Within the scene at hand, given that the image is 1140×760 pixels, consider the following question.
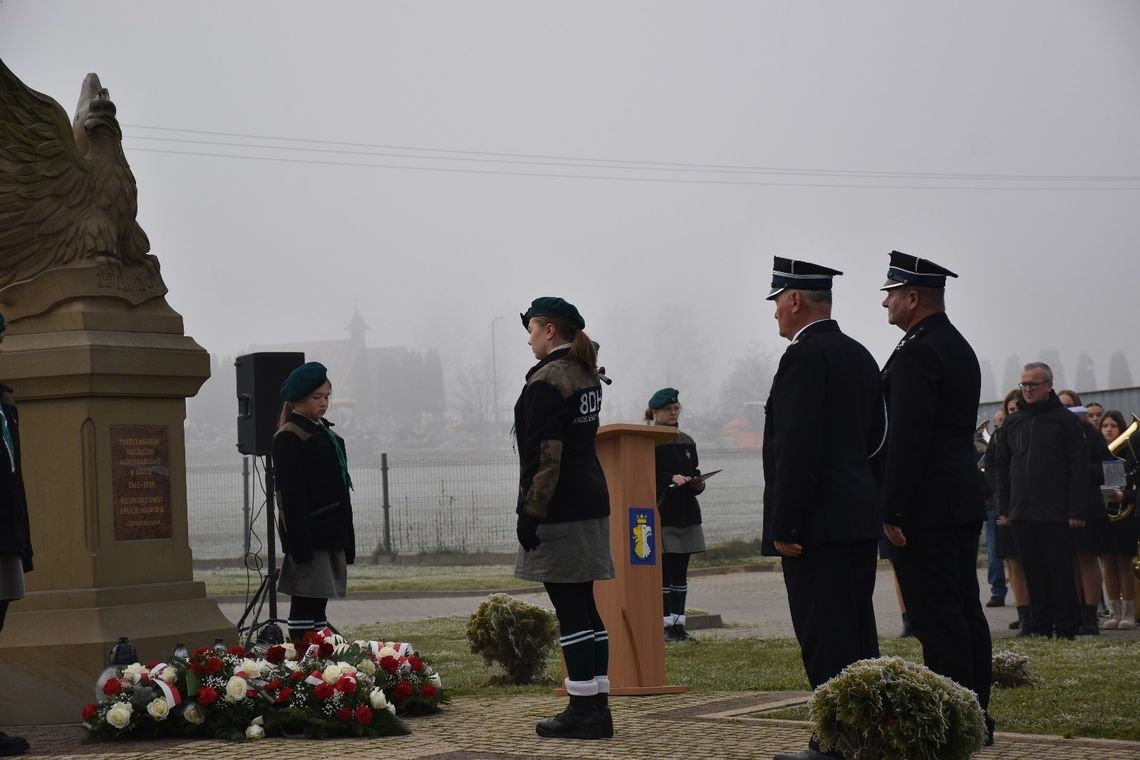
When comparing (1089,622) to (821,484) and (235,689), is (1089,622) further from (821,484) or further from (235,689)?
(235,689)

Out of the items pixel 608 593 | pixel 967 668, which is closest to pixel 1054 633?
pixel 608 593

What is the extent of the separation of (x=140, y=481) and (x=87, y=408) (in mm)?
590

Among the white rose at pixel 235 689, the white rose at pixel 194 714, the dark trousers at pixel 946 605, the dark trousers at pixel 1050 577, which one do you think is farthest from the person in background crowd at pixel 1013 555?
the white rose at pixel 194 714

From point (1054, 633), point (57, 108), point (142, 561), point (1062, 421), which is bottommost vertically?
point (1054, 633)

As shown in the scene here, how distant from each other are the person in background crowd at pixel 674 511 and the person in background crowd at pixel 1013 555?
263cm

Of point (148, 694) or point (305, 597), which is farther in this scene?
point (305, 597)

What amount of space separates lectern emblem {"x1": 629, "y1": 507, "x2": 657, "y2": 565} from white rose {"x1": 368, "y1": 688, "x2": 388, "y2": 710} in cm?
205

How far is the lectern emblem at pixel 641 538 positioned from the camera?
930cm

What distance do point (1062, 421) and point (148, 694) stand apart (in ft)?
25.3

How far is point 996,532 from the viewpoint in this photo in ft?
48.5

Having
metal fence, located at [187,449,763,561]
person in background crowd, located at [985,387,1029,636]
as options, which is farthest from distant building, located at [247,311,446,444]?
person in background crowd, located at [985,387,1029,636]

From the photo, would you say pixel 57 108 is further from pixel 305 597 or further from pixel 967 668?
pixel 967 668

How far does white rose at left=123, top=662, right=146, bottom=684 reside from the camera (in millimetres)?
7902

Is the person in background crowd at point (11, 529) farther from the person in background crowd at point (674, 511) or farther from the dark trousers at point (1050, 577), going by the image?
the dark trousers at point (1050, 577)
